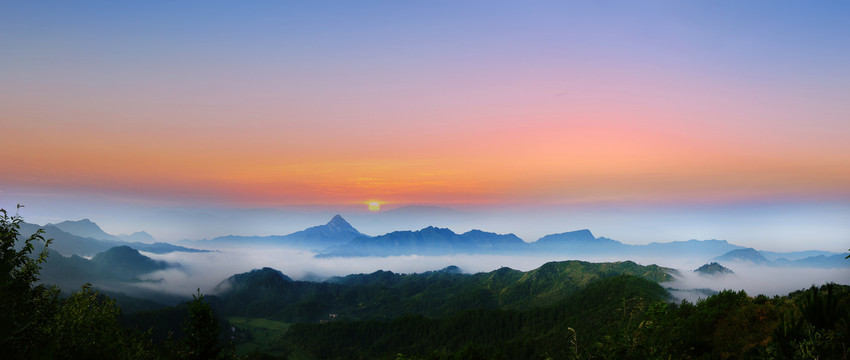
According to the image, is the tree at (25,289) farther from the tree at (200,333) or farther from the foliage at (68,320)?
the tree at (200,333)

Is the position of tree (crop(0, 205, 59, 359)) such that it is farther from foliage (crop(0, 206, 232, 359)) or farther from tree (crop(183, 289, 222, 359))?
tree (crop(183, 289, 222, 359))

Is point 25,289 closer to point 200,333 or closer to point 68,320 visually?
point 68,320

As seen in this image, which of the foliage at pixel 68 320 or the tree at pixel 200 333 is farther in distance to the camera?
the tree at pixel 200 333

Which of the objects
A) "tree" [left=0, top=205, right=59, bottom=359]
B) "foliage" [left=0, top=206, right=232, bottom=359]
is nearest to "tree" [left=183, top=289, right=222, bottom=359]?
"foliage" [left=0, top=206, right=232, bottom=359]

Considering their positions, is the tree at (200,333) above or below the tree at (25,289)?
below

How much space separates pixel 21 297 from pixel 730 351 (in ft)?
153

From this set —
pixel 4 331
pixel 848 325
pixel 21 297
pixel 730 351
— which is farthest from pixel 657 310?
pixel 21 297

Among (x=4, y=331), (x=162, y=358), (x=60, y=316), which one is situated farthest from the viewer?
(x=162, y=358)

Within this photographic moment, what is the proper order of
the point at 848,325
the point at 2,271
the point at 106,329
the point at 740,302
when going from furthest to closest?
the point at 740,302 < the point at 106,329 < the point at 2,271 < the point at 848,325

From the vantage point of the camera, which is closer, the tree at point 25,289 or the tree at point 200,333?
the tree at point 25,289

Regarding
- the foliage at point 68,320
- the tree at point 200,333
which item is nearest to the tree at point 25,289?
the foliage at point 68,320

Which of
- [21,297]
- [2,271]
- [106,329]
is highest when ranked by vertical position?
[2,271]

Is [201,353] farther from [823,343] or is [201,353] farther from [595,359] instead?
[823,343]

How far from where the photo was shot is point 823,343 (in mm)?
12672
